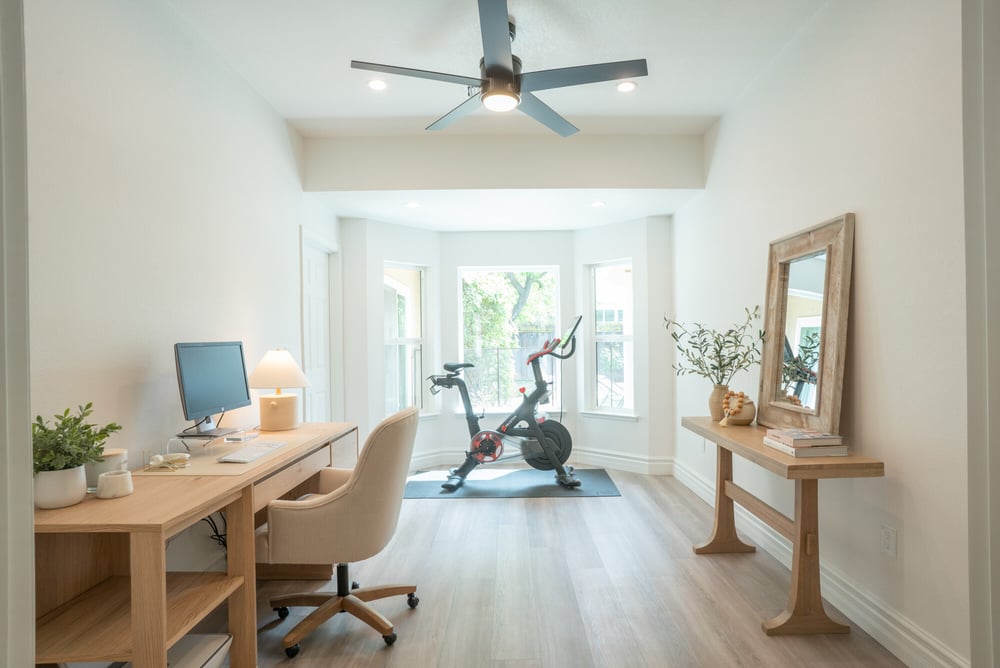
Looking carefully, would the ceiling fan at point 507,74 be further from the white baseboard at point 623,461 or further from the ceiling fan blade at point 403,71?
the white baseboard at point 623,461

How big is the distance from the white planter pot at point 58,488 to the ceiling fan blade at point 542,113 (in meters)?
2.33

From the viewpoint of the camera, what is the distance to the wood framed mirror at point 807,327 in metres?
2.48

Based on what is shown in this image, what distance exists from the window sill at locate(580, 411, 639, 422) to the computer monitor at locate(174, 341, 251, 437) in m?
3.51

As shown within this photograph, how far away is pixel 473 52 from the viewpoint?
3049 mm

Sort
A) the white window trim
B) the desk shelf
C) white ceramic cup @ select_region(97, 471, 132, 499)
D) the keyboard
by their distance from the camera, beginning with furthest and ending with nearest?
the white window trim → the keyboard → white ceramic cup @ select_region(97, 471, 132, 499) → the desk shelf

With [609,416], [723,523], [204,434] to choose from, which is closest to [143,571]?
[204,434]

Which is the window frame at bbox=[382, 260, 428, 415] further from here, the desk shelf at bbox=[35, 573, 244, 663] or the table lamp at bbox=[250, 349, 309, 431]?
the desk shelf at bbox=[35, 573, 244, 663]

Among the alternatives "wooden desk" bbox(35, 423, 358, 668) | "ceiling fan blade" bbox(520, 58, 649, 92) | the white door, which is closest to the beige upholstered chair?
"wooden desk" bbox(35, 423, 358, 668)

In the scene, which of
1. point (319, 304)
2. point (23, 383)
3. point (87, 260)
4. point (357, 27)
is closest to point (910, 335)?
point (23, 383)

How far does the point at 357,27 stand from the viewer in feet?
9.17

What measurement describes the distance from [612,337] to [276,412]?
3475 millimetres

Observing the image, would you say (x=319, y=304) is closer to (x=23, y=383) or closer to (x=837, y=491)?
(x=837, y=491)

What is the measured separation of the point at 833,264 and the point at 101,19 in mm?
3164

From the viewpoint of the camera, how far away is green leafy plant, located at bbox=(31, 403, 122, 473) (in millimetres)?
1657
